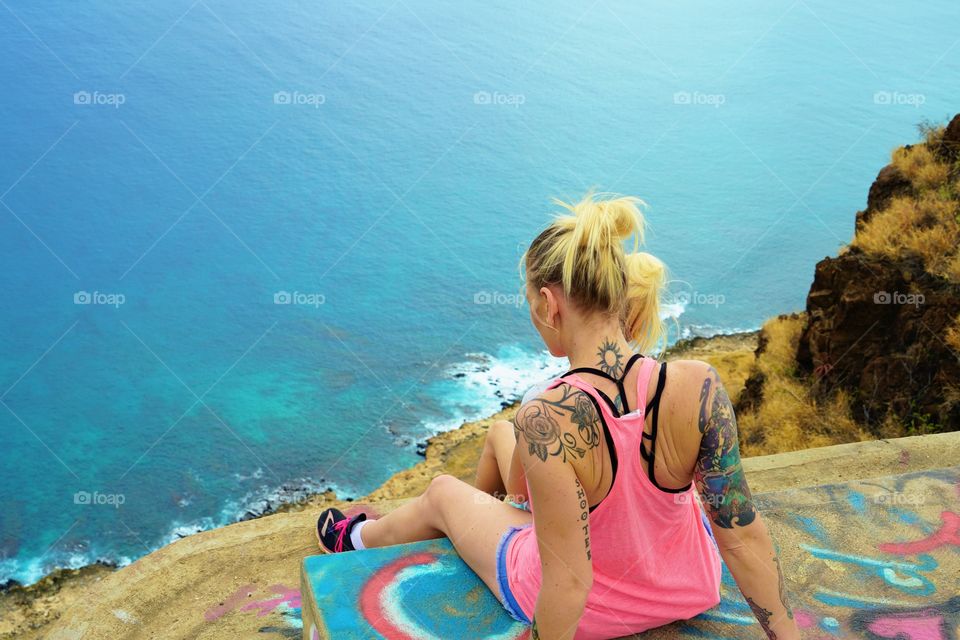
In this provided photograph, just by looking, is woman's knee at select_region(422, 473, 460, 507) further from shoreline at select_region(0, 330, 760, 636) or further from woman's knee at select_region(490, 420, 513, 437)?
shoreline at select_region(0, 330, 760, 636)

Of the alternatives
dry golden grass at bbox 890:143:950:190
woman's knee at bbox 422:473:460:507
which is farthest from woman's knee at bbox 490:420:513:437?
dry golden grass at bbox 890:143:950:190

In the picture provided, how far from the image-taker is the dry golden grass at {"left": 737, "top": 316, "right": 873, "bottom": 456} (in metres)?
8.02

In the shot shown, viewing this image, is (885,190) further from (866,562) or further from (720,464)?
(720,464)

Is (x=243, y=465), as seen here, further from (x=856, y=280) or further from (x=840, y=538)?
(x=840, y=538)

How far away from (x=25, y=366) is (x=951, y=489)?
506 inches

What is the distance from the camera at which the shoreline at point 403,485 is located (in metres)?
8.71

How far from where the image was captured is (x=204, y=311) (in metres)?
14.5

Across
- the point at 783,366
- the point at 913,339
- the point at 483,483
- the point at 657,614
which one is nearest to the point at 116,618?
the point at 483,483

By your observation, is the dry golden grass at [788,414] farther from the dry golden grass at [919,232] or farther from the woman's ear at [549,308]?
the woman's ear at [549,308]

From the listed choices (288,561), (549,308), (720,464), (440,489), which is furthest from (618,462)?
(288,561)

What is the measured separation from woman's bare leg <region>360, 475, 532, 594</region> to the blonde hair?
32.7 inches

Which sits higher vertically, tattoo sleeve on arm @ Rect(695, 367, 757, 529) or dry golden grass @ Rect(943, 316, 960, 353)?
dry golden grass @ Rect(943, 316, 960, 353)

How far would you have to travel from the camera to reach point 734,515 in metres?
2.28

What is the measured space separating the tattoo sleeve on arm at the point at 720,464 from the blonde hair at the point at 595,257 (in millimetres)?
303
